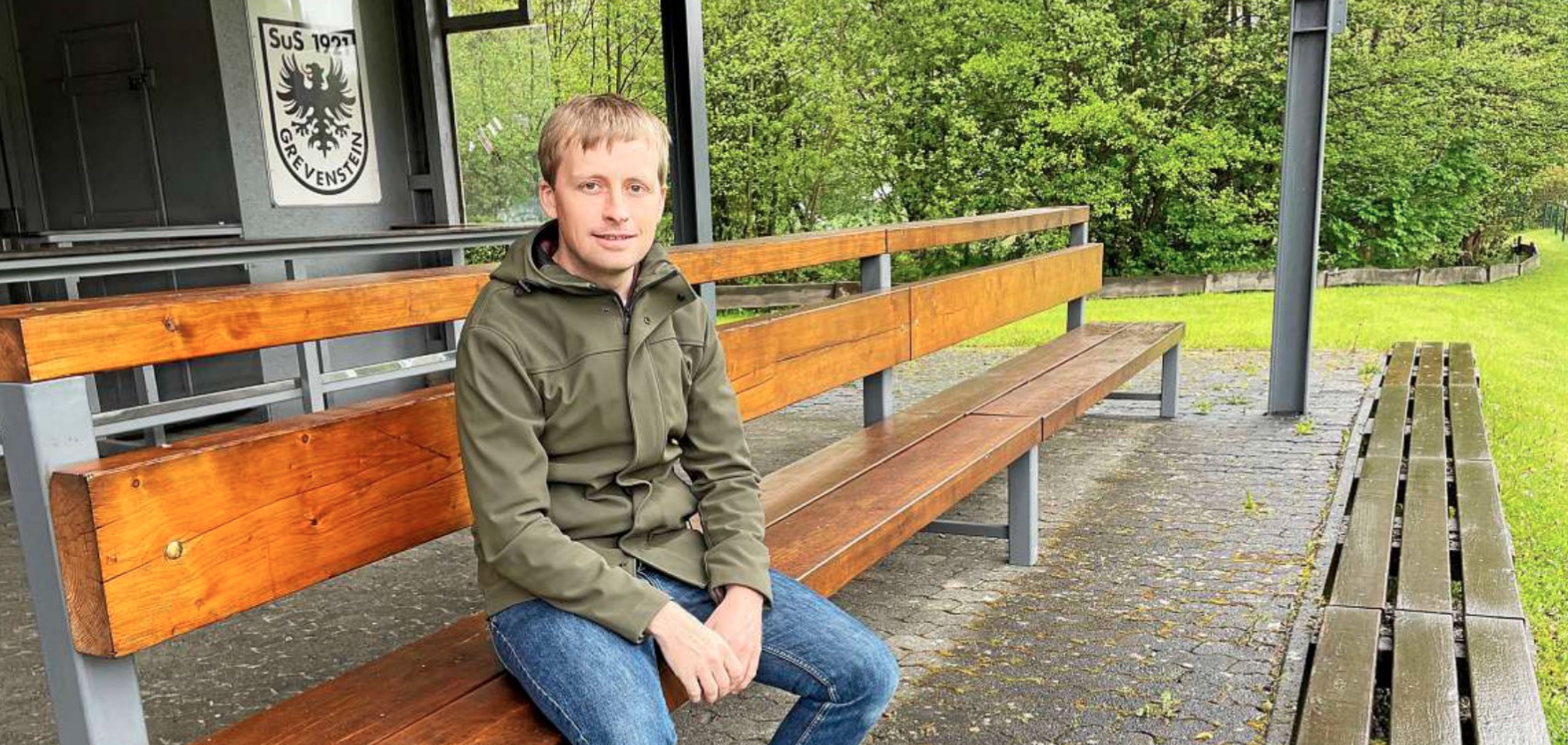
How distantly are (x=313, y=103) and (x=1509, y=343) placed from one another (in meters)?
9.79

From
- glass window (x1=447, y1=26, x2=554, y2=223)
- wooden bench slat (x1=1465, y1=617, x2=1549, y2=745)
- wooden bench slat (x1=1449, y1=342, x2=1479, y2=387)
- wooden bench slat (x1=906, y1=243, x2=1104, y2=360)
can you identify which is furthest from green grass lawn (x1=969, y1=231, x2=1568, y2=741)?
glass window (x1=447, y1=26, x2=554, y2=223)

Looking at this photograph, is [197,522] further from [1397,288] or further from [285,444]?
[1397,288]

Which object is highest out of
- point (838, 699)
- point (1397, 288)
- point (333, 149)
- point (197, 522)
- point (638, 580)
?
point (333, 149)

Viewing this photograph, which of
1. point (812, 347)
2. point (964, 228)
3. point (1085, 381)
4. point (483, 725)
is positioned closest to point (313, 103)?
point (964, 228)

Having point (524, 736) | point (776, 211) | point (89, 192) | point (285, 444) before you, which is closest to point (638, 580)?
point (524, 736)

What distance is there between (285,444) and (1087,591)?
284 centimetres

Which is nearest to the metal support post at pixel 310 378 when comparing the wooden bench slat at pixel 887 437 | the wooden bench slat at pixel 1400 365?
the wooden bench slat at pixel 887 437

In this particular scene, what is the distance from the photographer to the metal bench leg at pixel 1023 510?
4.14 metres

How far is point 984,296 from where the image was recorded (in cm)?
506

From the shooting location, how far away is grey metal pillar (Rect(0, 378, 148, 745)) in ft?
5.11

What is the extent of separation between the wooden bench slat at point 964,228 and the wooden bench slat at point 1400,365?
2.14 m

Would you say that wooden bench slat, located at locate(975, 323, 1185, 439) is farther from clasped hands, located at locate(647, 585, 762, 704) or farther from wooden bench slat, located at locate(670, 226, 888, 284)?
clasped hands, located at locate(647, 585, 762, 704)

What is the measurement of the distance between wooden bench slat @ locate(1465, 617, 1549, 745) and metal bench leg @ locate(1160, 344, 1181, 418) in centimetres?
339

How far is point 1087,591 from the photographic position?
3.93 m
